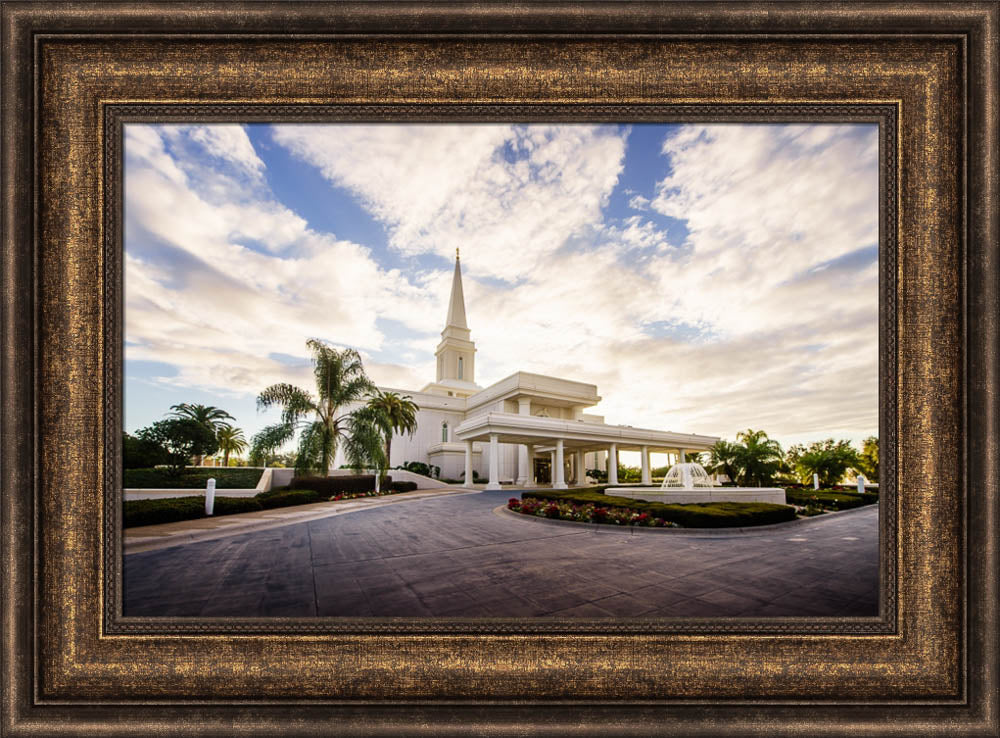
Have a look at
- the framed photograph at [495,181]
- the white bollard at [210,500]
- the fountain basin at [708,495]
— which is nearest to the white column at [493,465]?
the fountain basin at [708,495]

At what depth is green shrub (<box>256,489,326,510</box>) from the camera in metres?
15.0

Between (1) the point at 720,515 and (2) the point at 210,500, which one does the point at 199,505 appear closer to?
(2) the point at 210,500

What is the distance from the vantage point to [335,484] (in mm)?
21031

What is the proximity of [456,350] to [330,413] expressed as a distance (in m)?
23.6

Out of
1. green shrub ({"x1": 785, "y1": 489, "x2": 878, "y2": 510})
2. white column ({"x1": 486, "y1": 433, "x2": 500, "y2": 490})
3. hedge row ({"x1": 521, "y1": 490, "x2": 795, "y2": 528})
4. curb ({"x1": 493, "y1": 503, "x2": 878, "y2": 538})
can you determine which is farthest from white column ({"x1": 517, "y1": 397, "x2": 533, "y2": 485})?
curb ({"x1": 493, "y1": 503, "x2": 878, "y2": 538})

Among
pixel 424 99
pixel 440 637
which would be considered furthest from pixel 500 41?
pixel 440 637

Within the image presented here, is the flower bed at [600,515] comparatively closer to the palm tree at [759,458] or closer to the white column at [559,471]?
the palm tree at [759,458]

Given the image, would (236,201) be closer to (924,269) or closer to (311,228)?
(311,228)

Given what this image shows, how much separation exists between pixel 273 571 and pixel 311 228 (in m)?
4.26

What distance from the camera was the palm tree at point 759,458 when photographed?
67.5ft

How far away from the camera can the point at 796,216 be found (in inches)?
132

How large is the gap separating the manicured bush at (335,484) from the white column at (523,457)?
13.7 metres

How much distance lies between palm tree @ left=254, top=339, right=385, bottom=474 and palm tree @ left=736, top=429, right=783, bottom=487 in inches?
705

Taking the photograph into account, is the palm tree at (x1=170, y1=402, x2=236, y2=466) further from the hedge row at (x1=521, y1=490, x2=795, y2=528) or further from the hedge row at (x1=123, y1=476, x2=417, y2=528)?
the hedge row at (x1=521, y1=490, x2=795, y2=528)
